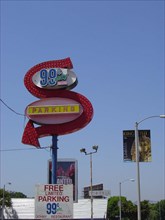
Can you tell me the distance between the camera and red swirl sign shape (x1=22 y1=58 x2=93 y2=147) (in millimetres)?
33031

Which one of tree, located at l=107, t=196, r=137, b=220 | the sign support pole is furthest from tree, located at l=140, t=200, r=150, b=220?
the sign support pole

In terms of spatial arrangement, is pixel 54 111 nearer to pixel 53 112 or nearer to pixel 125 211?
pixel 53 112

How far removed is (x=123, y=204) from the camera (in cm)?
10719

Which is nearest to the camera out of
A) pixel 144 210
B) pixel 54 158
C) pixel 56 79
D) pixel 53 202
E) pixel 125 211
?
pixel 53 202

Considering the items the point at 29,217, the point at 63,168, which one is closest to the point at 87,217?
the point at 29,217

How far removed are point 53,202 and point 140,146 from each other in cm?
749

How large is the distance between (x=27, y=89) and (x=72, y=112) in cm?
385

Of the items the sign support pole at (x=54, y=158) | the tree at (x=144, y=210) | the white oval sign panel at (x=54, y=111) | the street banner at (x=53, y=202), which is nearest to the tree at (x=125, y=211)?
the tree at (x=144, y=210)

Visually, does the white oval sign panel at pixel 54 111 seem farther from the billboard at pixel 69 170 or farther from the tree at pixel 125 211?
the tree at pixel 125 211

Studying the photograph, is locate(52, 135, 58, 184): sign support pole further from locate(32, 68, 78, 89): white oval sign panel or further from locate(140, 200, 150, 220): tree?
locate(140, 200, 150, 220): tree

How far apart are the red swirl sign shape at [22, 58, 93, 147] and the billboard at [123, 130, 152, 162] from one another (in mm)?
5804

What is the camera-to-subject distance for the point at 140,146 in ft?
90.0

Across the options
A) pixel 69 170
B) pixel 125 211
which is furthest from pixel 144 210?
pixel 69 170

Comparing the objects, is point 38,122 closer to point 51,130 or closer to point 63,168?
point 51,130
